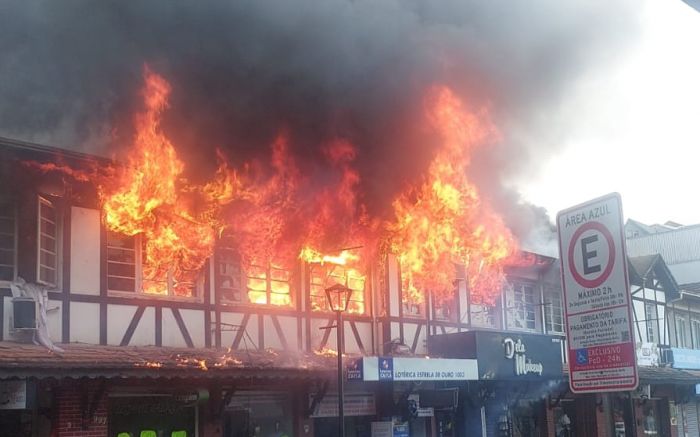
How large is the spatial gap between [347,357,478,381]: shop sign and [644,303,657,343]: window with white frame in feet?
37.2

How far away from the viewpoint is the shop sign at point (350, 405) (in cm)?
1418

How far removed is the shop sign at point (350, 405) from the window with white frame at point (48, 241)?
5.56 meters

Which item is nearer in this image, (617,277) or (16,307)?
(617,277)

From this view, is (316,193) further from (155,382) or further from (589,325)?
(589,325)

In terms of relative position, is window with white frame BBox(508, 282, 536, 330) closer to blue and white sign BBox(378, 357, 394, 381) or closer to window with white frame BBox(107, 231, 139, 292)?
blue and white sign BBox(378, 357, 394, 381)

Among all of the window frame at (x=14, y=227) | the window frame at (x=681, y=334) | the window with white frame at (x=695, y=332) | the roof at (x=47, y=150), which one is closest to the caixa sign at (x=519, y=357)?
the roof at (x=47, y=150)

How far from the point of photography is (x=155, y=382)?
38.1 feet

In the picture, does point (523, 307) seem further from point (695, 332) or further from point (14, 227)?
point (14, 227)

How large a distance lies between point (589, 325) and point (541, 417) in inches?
647

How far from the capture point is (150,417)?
38.1 ft

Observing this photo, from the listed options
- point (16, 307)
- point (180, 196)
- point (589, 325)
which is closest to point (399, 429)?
point (180, 196)

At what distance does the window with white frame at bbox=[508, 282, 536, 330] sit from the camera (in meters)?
19.4

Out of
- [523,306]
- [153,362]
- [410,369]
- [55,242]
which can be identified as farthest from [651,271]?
[55,242]

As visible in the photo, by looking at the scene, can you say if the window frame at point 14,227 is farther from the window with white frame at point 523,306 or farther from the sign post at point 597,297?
the window with white frame at point 523,306
